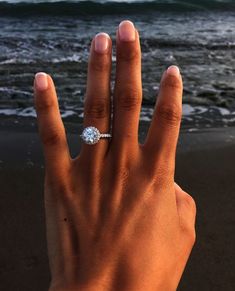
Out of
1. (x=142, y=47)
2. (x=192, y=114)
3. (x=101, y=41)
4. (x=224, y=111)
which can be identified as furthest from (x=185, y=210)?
(x=142, y=47)

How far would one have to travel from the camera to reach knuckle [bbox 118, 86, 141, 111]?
189 centimetres

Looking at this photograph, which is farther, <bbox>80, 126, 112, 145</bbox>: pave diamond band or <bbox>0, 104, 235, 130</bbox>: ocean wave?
<bbox>0, 104, 235, 130</bbox>: ocean wave

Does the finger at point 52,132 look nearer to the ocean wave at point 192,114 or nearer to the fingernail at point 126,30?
the fingernail at point 126,30

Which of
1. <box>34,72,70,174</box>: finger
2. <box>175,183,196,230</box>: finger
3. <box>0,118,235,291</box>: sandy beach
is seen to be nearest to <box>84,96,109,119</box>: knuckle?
<box>34,72,70,174</box>: finger

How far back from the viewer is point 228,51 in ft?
31.3

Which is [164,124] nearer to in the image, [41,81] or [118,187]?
[118,187]

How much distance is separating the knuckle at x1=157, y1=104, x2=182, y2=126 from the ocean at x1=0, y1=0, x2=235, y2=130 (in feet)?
11.7

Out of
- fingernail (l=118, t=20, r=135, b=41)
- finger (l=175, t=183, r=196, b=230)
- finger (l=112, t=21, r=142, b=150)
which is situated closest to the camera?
fingernail (l=118, t=20, r=135, b=41)

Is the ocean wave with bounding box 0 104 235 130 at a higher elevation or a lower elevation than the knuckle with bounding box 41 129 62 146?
lower

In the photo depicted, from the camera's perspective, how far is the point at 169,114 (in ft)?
6.31

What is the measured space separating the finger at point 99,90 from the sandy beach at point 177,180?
1583 mm

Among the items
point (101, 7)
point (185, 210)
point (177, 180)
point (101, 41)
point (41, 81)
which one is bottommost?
point (177, 180)

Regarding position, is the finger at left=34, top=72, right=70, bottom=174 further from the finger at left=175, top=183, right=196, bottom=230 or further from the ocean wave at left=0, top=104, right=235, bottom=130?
the ocean wave at left=0, top=104, right=235, bottom=130

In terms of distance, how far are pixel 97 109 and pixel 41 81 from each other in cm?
27
